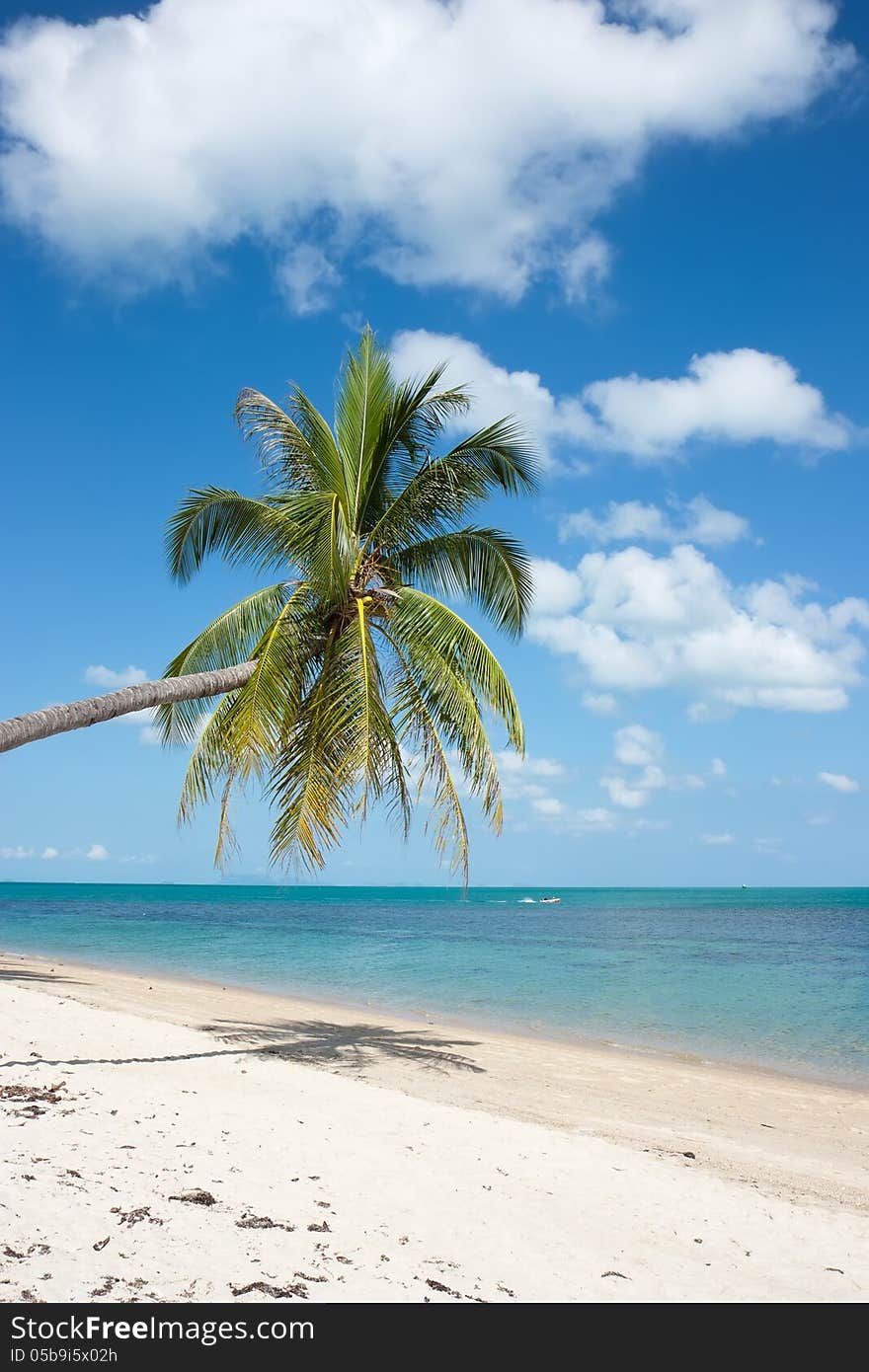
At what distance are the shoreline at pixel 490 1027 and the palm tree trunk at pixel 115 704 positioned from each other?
349 inches

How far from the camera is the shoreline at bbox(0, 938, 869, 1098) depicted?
13.0m

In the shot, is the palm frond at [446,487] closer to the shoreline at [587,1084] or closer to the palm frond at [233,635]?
the palm frond at [233,635]

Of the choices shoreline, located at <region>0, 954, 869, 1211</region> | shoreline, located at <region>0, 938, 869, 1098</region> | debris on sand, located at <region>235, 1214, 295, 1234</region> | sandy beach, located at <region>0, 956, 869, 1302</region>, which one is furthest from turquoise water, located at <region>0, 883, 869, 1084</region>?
debris on sand, located at <region>235, 1214, 295, 1234</region>

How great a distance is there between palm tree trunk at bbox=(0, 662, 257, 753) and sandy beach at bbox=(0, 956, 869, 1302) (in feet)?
8.77

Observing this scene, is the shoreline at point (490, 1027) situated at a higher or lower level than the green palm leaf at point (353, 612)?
lower

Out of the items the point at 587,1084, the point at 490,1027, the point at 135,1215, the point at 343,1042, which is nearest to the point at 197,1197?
the point at 135,1215

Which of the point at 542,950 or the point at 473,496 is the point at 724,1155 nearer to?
the point at 473,496

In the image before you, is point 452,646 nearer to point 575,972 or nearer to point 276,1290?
point 276,1290

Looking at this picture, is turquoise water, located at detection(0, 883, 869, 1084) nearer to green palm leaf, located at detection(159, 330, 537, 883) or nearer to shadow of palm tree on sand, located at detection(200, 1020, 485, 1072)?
shadow of palm tree on sand, located at detection(200, 1020, 485, 1072)

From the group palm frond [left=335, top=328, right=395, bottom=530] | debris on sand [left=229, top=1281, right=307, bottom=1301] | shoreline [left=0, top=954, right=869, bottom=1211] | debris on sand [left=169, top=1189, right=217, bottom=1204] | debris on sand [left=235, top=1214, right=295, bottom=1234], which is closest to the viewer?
debris on sand [left=229, top=1281, right=307, bottom=1301]

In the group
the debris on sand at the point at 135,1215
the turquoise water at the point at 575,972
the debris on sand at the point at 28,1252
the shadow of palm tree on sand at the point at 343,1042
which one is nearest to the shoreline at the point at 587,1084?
the shadow of palm tree on sand at the point at 343,1042

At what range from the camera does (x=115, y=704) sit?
7555 millimetres

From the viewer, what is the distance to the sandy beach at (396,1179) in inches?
167

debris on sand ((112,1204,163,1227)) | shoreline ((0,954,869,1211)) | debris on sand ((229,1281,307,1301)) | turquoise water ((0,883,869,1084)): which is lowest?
turquoise water ((0,883,869,1084))
